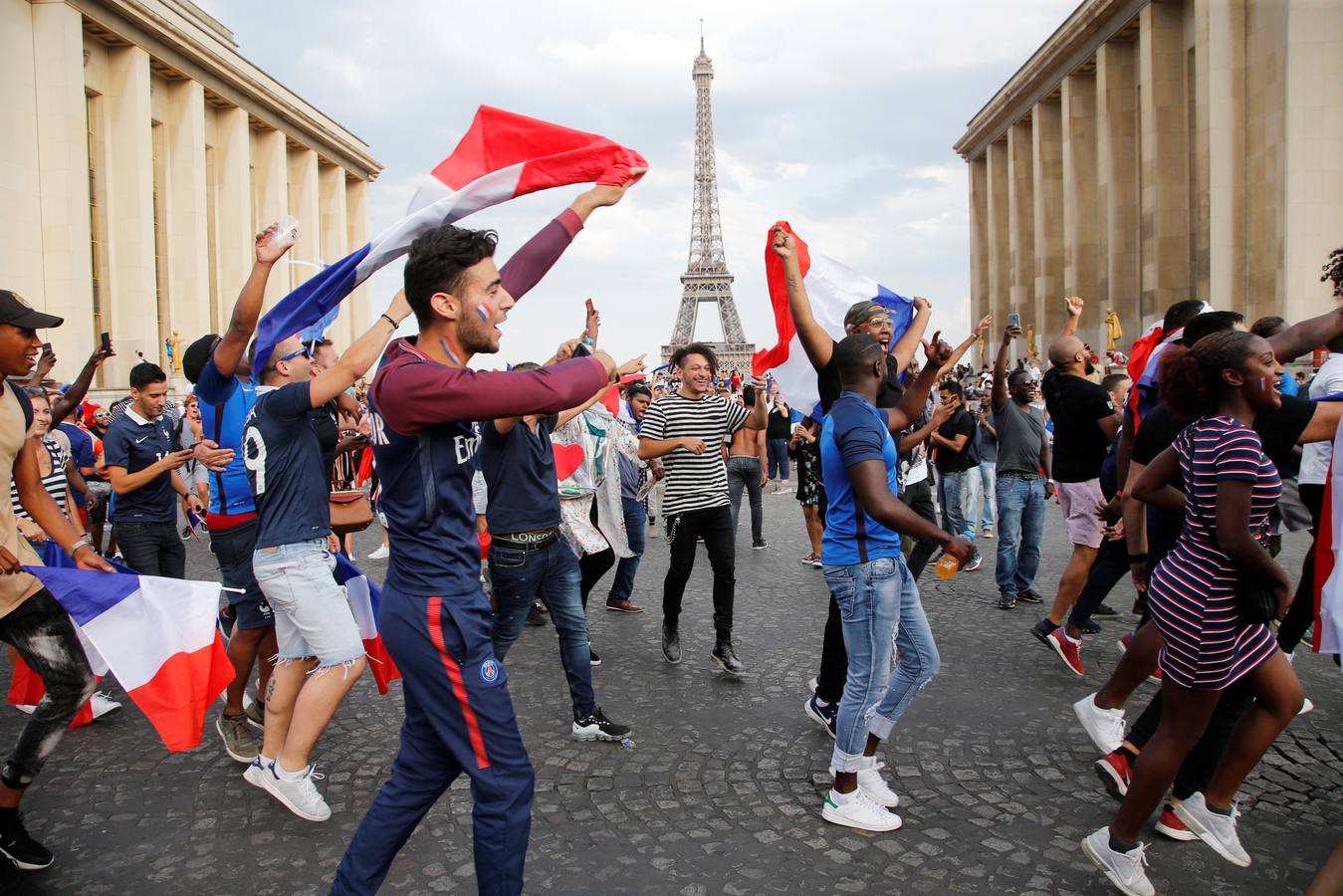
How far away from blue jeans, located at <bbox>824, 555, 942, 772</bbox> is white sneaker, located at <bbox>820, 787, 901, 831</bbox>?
0.12m

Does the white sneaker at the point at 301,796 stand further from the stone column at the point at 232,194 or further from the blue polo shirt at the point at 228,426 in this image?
the stone column at the point at 232,194

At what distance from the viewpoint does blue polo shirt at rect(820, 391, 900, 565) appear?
3684mm

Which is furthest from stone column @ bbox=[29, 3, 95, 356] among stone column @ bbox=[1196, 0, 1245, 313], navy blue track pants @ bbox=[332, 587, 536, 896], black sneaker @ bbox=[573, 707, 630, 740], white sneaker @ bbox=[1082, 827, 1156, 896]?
stone column @ bbox=[1196, 0, 1245, 313]

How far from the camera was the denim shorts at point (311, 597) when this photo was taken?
401 cm

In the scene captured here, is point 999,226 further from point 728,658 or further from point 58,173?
point 728,658

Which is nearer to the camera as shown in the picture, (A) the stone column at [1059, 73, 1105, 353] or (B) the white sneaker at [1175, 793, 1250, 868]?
(B) the white sneaker at [1175, 793, 1250, 868]

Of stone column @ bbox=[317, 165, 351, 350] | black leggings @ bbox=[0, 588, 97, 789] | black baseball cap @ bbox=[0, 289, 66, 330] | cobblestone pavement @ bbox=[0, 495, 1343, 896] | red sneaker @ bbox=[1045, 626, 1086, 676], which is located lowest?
cobblestone pavement @ bbox=[0, 495, 1343, 896]

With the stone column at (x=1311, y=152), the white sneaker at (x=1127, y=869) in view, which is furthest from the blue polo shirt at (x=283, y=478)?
the stone column at (x=1311, y=152)

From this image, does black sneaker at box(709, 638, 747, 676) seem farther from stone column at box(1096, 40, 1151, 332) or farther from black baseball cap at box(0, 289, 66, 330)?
stone column at box(1096, 40, 1151, 332)

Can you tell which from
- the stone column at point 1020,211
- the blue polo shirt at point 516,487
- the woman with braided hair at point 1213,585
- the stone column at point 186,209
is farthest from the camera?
the stone column at point 1020,211

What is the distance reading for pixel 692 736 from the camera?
16.0 ft

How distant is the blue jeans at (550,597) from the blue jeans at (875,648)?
1463 mm

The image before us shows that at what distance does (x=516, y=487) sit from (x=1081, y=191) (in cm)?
4061

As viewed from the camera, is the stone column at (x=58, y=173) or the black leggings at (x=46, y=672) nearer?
the black leggings at (x=46, y=672)
